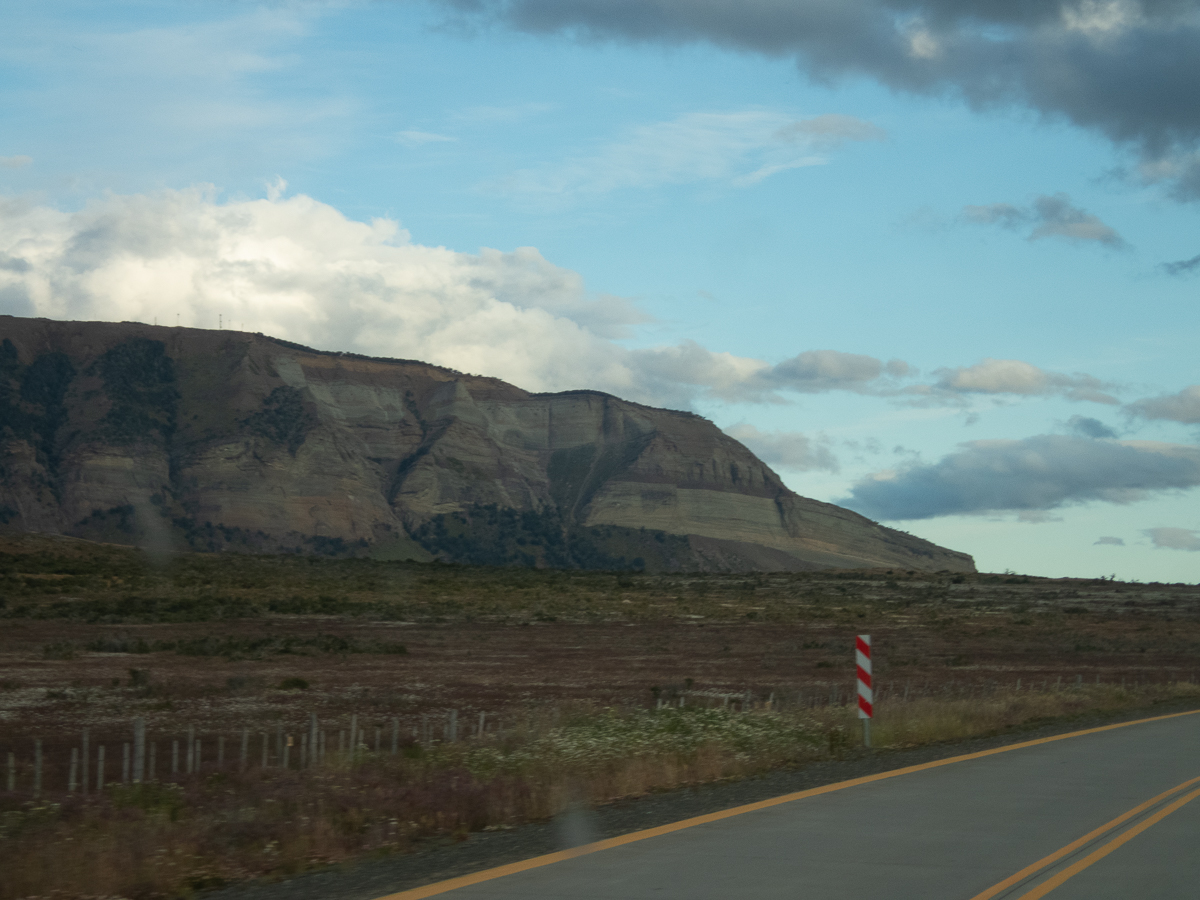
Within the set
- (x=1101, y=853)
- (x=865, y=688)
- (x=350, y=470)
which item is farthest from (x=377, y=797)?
(x=350, y=470)

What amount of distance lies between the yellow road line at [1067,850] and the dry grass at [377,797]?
4045 mm

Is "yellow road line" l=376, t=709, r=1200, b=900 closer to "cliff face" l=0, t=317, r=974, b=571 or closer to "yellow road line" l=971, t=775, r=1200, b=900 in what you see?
"yellow road line" l=971, t=775, r=1200, b=900

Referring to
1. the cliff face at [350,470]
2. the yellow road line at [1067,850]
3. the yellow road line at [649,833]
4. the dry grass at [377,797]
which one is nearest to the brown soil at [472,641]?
the dry grass at [377,797]

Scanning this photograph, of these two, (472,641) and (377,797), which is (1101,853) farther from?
(472,641)

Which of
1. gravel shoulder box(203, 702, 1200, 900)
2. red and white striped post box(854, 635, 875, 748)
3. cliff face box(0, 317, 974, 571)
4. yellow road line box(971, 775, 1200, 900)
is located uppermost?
cliff face box(0, 317, 974, 571)

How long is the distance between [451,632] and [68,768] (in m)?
35.4

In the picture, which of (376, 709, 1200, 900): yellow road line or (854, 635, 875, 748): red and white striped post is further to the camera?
(854, 635, 875, 748): red and white striped post

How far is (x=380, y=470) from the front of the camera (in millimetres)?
170375

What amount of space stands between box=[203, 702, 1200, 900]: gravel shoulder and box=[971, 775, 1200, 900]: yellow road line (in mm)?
2968

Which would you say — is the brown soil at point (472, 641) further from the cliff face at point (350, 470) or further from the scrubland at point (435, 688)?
the cliff face at point (350, 470)

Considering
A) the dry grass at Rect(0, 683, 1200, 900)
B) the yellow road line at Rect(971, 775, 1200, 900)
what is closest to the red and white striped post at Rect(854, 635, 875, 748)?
the dry grass at Rect(0, 683, 1200, 900)

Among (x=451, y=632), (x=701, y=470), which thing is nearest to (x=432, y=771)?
(x=451, y=632)

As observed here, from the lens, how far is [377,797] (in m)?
9.82

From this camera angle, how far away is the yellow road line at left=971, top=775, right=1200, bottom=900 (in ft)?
23.5
